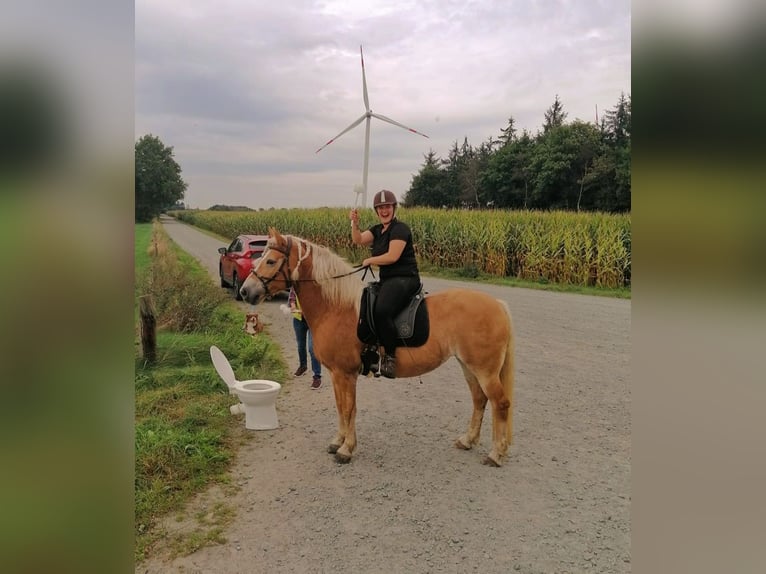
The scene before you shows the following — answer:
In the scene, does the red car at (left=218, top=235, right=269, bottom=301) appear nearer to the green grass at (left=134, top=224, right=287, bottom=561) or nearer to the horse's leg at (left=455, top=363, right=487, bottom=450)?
the green grass at (left=134, top=224, right=287, bottom=561)

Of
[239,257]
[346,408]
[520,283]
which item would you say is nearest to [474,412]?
[346,408]

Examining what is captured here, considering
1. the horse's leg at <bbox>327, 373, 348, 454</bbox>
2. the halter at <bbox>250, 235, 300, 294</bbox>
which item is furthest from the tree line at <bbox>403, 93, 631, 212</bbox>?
the horse's leg at <bbox>327, 373, 348, 454</bbox>

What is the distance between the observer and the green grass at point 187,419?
3.25 m

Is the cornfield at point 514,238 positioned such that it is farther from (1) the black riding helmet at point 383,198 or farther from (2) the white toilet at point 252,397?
(1) the black riding helmet at point 383,198

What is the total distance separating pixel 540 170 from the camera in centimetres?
680

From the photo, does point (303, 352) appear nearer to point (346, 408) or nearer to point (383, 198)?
point (346, 408)

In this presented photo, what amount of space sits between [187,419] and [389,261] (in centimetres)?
253

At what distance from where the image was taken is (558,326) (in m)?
8.14
